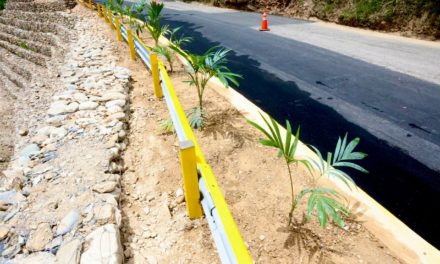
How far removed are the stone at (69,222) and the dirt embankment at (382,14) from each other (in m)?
11.4

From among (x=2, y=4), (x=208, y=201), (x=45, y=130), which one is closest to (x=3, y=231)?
(x=208, y=201)

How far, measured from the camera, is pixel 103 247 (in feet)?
7.89

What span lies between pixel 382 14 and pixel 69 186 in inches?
478

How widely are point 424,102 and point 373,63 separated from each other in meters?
2.22

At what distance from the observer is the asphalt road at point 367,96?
327 centimetres

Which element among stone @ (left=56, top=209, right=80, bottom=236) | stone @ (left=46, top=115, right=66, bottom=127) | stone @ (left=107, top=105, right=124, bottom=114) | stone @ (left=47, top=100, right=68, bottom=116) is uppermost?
stone @ (left=107, top=105, right=124, bottom=114)

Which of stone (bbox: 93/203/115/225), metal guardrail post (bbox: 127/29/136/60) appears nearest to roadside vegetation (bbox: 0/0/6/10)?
metal guardrail post (bbox: 127/29/136/60)

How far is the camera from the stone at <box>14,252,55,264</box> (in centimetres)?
234

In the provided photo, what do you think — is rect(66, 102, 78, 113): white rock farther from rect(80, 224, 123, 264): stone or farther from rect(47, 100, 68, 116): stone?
rect(80, 224, 123, 264): stone

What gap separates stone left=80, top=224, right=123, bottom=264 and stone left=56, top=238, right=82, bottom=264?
0.17ft

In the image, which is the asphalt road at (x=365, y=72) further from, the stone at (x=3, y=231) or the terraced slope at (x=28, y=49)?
the terraced slope at (x=28, y=49)

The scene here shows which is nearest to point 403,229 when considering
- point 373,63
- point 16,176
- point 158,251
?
point 158,251

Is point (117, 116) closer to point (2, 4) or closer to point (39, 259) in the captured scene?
point (39, 259)

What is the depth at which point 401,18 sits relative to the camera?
33.6 feet
